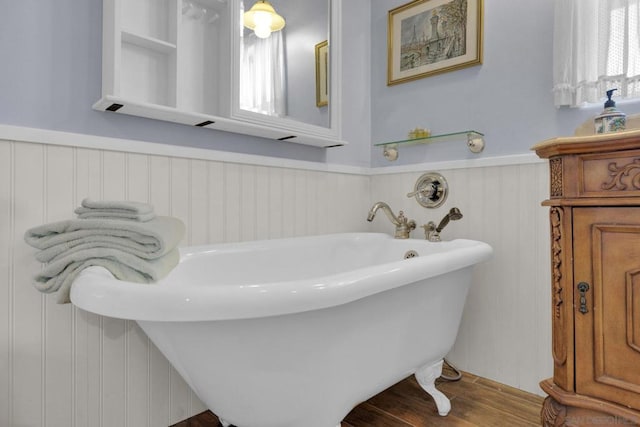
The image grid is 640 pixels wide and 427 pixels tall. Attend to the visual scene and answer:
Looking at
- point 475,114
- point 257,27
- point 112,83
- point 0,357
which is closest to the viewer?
point 0,357

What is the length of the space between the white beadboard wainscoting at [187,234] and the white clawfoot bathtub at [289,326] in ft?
0.96

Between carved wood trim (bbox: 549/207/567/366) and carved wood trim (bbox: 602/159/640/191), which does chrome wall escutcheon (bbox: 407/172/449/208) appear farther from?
carved wood trim (bbox: 602/159/640/191)

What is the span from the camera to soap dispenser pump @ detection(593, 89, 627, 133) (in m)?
1.08

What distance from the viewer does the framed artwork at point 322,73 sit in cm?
184

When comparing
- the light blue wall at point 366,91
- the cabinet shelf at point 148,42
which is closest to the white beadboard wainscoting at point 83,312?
the light blue wall at point 366,91

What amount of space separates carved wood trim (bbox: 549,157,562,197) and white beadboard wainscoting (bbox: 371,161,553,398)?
1.54ft

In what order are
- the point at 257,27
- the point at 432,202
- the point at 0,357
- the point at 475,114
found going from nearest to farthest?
the point at 0,357
the point at 257,27
the point at 475,114
the point at 432,202

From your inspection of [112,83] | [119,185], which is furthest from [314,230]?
[112,83]

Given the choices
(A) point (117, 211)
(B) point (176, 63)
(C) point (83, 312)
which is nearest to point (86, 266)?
(A) point (117, 211)

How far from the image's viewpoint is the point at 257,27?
1.55m

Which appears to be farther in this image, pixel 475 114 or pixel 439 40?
pixel 439 40

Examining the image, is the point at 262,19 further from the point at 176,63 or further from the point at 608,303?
the point at 608,303

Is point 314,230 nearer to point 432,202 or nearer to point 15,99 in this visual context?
point 432,202

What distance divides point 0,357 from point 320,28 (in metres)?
1.75
